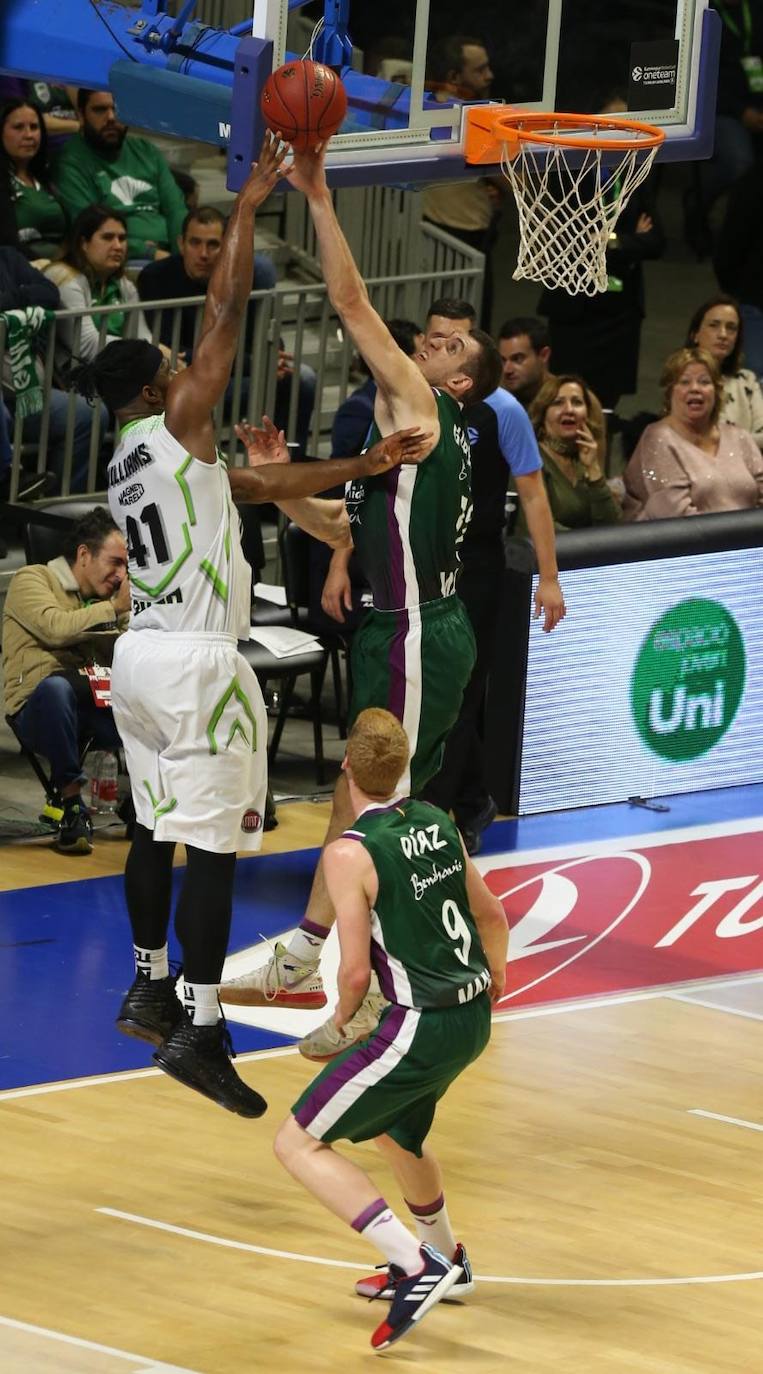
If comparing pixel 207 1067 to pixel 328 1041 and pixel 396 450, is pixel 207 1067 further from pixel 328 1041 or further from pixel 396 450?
pixel 396 450

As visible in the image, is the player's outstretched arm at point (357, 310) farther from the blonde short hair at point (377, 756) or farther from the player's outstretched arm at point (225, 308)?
the blonde short hair at point (377, 756)

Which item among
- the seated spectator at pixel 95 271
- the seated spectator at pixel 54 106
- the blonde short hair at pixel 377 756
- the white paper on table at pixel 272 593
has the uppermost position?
the seated spectator at pixel 54 106

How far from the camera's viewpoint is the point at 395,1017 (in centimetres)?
599

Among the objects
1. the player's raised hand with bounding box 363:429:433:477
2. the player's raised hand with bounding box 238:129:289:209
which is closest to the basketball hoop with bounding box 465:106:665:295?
the player's raised hand with bounding box 363:429:433:477

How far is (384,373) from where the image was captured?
6.96 meters

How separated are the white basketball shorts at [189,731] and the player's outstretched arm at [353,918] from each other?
55cm

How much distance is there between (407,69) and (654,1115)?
368 cm

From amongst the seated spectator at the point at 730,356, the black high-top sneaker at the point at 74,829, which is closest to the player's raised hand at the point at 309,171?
the black high-top sneaker at the point at 74,829

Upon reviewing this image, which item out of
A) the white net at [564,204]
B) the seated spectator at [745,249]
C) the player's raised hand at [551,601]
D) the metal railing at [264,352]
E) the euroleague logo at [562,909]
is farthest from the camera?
the seated spectator at [745,249]

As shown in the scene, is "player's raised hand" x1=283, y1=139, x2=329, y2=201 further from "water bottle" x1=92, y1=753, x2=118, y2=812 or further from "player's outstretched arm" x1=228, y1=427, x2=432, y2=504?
"water bottle" x1=92, y1=753, x2=118, y2=812

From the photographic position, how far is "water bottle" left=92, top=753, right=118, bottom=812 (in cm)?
1017

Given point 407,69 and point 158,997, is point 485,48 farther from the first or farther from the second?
point 158,997

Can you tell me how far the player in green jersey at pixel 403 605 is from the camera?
727cm

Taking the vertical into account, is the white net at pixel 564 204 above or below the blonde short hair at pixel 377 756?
above
